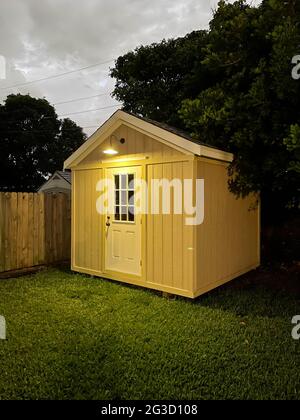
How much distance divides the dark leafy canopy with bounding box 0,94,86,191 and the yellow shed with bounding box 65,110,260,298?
19.9 m

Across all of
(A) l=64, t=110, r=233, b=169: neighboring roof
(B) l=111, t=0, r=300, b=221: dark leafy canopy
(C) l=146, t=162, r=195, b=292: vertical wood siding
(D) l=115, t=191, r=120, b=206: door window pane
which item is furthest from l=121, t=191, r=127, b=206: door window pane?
(B) l=111, t=0, r=300, b=221: dark leafy canopy

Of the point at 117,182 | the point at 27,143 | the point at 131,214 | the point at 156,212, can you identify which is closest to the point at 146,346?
the point at 156,212

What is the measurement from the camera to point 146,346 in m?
3.30

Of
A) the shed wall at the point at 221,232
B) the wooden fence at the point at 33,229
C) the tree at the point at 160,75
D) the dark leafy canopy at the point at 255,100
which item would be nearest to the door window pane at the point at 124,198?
the shed wall at the point at 221,232

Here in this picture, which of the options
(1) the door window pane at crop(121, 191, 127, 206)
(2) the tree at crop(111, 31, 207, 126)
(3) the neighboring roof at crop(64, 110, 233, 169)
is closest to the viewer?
(3) the neighboring roof at crop(64, 110, 233, 169)

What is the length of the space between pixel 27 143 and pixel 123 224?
21746 millimetres

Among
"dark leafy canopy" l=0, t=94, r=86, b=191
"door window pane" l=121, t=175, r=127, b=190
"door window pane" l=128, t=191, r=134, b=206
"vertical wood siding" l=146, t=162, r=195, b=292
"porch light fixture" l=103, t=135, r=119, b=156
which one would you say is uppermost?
"dark leafy canopy" l=0, t=94, r=86, b=191

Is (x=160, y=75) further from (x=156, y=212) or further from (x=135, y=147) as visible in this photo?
(x=156, y=212)

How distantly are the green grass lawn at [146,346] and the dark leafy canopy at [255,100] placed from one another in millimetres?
2199

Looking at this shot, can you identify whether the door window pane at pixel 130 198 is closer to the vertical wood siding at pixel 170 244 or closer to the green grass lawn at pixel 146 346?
the vertical wood siding at pixel 170 244

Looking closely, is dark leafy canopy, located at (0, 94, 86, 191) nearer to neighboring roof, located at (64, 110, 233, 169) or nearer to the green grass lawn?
neighboring roof, located at (64, 110, 233, 169)

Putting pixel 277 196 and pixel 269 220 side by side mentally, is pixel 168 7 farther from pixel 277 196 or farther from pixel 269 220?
pixel 269 220

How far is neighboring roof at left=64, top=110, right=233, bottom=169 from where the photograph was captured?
Result: 4637 millimetres

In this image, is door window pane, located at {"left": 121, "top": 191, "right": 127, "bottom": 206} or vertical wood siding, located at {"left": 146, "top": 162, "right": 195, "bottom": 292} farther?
door window pane, located at {"left": 121, "top": 191, "right": 127, "bottom": 206}
